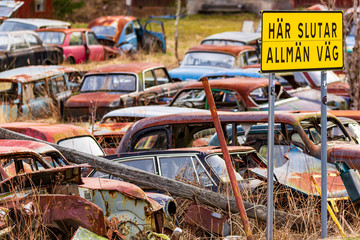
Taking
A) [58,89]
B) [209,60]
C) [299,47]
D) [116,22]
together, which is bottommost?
[58,89]

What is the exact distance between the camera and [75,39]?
2047 centimetres

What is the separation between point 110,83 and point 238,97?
3.46 m

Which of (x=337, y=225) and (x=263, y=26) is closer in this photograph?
(x=263, y=26)

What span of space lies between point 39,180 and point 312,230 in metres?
2.62

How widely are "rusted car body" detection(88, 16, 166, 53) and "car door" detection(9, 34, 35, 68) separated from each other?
227 inches

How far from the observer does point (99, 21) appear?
24.7 m

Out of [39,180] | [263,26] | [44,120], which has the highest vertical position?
[263,26]

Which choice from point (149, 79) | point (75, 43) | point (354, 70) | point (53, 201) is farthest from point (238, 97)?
point (75, 43)

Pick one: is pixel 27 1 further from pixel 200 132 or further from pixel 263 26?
pixel 263 26

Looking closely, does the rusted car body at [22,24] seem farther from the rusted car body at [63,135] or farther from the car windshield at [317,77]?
the rusted car body at [63,135]

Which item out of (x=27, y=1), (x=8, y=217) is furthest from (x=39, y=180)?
(x=27, y=1)

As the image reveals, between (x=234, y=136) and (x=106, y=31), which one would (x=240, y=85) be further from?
(x=106, y=31)

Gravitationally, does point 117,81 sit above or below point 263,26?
below

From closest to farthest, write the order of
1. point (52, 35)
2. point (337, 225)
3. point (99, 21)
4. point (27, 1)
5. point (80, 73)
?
1. point (337, 225)
2. point (80, 73)
3. point (52, 35)
4. point (99, 21)
5. point (27, 1)
